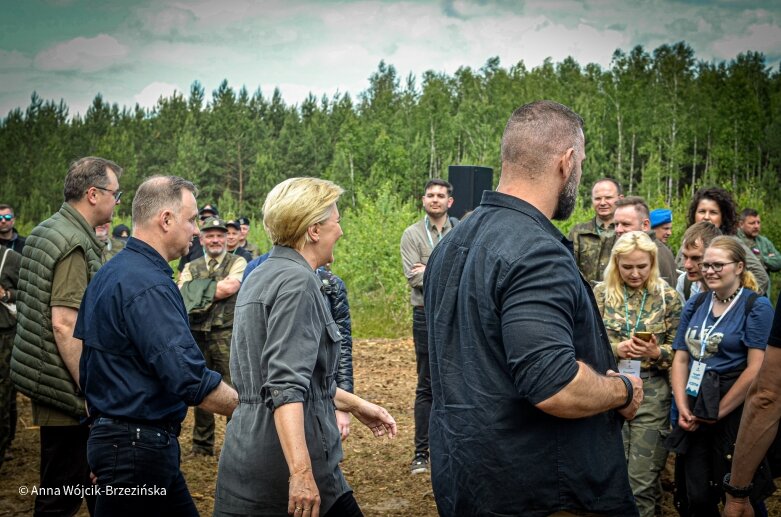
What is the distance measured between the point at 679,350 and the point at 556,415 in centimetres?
328

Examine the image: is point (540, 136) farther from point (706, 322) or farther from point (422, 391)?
point (422, 391)

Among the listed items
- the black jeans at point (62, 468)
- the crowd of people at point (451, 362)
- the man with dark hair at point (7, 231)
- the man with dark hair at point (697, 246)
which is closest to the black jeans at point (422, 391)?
the crowd of people at point (451, 362)

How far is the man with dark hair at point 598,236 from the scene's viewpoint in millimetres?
6910

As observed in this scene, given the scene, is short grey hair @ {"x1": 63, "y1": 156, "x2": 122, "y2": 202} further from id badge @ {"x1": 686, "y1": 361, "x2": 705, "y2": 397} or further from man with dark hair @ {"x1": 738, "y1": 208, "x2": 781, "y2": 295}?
man with dark hair @ {"x1": 738, "y1": 208, "x2": 781, "y2": 295}

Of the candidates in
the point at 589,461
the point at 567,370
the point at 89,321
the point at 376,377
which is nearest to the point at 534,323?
the point at 567,370

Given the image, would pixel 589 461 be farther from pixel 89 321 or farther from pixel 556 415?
pixel 89 321

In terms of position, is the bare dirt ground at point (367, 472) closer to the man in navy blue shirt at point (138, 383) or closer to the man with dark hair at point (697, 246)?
the man with dark hair at point (697, 246)

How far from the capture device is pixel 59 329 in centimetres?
453

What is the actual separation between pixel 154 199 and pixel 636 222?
432 centimetres

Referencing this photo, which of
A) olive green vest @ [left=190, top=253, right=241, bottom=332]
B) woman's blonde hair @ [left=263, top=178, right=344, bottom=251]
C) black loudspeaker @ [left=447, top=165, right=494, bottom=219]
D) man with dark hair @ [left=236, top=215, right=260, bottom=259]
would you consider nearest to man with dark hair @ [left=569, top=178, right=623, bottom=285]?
black loudspeaker @ [left=447, top=165, right=494, bottom=219]

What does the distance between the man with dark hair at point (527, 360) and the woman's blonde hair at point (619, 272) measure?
2.88m

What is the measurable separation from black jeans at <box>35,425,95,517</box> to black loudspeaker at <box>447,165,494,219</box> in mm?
6414

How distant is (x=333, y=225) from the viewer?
3.47 meters

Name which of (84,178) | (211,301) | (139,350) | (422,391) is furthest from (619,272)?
(211,301)
